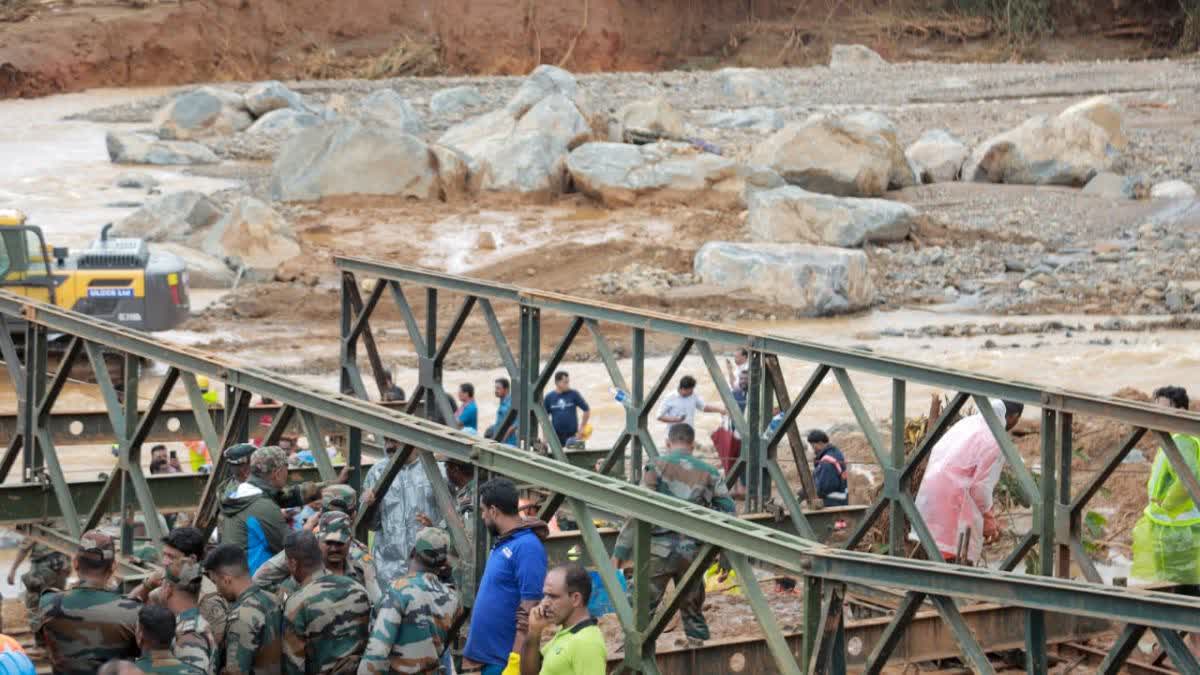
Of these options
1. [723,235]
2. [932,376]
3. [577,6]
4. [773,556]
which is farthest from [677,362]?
[577,6]

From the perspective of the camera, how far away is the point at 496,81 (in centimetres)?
5138

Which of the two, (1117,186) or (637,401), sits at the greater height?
(637,401)

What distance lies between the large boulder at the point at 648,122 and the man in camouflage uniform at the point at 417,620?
29771mm

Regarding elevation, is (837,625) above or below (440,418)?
above

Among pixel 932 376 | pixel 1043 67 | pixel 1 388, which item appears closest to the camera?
pixel 932 376

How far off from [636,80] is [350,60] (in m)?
12.9

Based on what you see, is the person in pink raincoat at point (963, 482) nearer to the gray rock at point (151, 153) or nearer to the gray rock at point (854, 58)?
the gray rock at point (151, 153)

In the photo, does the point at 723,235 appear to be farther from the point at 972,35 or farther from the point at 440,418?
the point at 972,35

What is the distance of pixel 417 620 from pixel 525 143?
2785 centimetres

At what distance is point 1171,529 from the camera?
340 inches

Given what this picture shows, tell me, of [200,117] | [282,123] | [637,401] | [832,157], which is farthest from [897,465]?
[200,117]

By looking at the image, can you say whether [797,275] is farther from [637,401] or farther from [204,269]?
[637,401]

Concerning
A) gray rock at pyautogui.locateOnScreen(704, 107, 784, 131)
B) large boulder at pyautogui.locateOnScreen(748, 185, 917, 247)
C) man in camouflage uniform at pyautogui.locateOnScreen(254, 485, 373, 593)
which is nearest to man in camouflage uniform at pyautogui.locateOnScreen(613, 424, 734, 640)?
man in camouflage uniform at pyautogui.locateOnScreen(254, 485, 373, 593)

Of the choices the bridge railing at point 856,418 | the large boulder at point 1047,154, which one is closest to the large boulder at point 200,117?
the large boulder at point 1047,154
